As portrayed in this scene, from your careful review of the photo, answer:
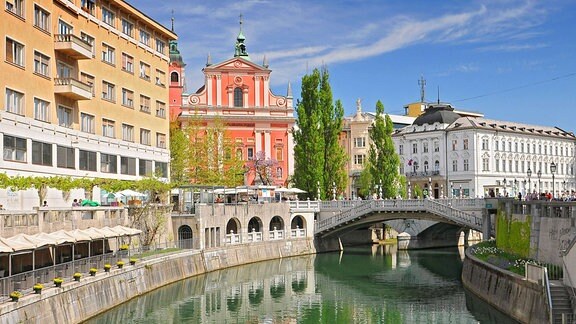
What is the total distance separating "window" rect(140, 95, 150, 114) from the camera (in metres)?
71.2

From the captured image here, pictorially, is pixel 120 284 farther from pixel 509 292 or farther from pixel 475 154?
pixel 475 154

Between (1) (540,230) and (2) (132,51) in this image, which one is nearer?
(1) (540,230)

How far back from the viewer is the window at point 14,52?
49188 mm

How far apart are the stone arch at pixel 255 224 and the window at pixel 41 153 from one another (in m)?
28.8

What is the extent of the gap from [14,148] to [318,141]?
146 feet

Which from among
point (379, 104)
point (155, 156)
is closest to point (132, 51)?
point (155, 156)

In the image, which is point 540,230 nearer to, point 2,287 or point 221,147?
point 2,287

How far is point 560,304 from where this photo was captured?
34.6 metres

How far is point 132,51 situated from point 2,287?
3968cm

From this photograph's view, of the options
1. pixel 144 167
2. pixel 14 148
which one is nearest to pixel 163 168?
pixel 144 167

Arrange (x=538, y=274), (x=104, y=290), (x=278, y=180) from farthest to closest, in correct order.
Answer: (x=278, y=180)
(x=104, y=290)
(x=538, y=274)

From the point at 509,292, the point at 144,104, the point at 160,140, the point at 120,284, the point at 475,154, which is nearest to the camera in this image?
the point at 509,292

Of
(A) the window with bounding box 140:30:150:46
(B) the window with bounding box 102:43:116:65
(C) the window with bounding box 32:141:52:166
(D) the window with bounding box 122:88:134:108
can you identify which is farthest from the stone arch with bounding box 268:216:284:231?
(C) the window with bounding box 32:141:52:166

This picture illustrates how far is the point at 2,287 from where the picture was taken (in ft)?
107
